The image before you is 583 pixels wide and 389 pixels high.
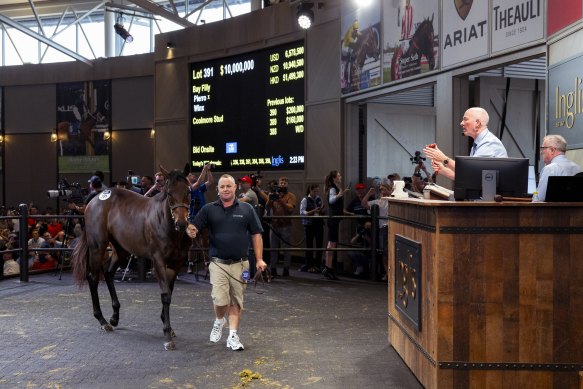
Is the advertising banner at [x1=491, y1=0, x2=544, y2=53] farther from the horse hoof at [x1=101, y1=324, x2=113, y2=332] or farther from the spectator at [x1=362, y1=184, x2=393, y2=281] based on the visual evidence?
the horse hoof at [x1=101, y1=324, x2=113, y2=332]

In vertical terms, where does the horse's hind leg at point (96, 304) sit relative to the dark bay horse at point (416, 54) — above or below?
below

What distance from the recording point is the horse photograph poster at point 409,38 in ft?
35.4

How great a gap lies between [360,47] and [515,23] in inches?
176

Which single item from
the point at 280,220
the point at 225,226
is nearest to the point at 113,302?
the point at 225,226

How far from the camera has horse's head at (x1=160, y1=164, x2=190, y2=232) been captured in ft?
22.7

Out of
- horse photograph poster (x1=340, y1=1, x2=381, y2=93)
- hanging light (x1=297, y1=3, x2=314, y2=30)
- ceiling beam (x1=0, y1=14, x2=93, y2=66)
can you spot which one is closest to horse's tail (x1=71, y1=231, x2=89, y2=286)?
horse photograph poster (x1=340, y1=1, x2=381, y2=93)

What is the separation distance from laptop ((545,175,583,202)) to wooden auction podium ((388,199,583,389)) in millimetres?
121

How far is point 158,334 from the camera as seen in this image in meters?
7.48

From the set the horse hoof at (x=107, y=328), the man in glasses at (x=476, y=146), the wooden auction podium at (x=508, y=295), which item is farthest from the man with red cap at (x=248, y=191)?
the wooden auction podium at (x=508, y=295)

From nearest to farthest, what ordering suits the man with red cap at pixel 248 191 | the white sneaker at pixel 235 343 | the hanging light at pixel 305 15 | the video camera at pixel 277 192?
1. the white sneaker at pixel 235 343
2. the man with red cap at pixel 248 191
3. the video camera at pixel 277 192
4. the hanging light at pixel 305 15

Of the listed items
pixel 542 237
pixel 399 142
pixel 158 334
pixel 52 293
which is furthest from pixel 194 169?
pixel 542 237

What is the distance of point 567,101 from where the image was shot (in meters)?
7.87

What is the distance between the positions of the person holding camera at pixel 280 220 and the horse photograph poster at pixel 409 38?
2810mm

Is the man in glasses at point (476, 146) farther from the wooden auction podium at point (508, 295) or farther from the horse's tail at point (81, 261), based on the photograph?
the horse's tail at point (81, 261)
